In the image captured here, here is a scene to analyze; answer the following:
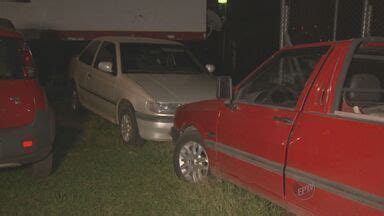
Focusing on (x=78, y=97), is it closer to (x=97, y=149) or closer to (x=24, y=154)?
(x=97, y=149)

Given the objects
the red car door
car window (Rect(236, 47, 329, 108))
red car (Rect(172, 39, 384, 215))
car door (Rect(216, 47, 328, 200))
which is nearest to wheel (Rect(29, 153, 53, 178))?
red car (Rect(172, 39, 384, 215))

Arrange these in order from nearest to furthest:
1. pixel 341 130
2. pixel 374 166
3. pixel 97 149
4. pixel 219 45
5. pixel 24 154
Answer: pixel 374 166
pixel 341 130
pixel 24 154
pixel 97 149
pixel 219 45

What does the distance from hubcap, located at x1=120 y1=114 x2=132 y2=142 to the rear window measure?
220 centimetres

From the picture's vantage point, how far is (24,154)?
499 centimetres

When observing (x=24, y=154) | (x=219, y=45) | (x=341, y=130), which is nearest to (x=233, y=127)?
(x=341, y=130)

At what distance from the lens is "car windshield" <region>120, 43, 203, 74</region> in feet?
25.6

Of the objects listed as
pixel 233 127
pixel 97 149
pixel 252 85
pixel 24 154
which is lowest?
pixel 97 149

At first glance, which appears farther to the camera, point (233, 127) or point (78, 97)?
Answer: point (78, 97)

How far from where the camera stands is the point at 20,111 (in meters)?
4.96

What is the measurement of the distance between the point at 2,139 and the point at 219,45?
39.5ft

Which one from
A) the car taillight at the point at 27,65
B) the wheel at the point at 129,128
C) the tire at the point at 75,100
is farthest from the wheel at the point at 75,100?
the car taillight at the point at 27,65

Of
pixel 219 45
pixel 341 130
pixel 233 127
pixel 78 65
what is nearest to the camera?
pixel 341 130

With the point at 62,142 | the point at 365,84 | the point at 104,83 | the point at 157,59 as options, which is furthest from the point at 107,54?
the point at 365,84

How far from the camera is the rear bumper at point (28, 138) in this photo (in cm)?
486
